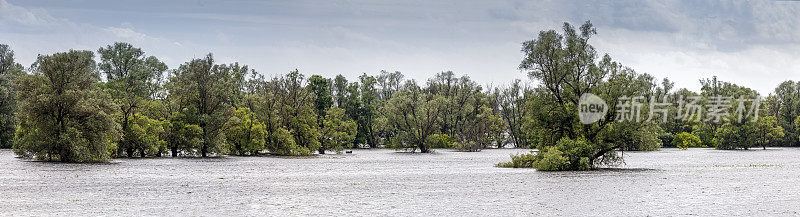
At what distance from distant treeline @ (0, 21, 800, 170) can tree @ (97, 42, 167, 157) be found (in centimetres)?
19

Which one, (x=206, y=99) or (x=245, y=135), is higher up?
(x=206, y=99)

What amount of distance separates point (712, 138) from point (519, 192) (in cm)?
12219

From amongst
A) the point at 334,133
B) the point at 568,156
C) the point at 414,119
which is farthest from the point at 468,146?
the point at 568,156

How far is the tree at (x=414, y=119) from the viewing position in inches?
4011

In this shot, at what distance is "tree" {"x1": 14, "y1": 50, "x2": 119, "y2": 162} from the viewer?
168 feet

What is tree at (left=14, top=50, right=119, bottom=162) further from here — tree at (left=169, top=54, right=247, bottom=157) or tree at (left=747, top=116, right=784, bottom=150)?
tree at (left=747, top=116, right=784, bottom=150)

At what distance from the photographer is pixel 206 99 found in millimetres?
74188

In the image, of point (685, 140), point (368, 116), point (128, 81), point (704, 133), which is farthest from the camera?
point (704, 133)

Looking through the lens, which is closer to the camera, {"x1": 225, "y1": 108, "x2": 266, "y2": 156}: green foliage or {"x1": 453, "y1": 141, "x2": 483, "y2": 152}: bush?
{"x1": 225, "y1": 108, "x2": 266, "y2": 156}: green foliage

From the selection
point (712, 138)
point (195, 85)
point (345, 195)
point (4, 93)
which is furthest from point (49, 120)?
point (712, 138)

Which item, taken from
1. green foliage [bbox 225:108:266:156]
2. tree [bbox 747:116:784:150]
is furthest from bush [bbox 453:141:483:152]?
tree [bbox 747:116:784:150]

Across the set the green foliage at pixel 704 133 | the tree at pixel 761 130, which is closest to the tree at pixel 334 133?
the tree at pixel 761 130

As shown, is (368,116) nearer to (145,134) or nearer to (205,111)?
(205,111)

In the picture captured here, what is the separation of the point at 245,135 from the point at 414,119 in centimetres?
3205
